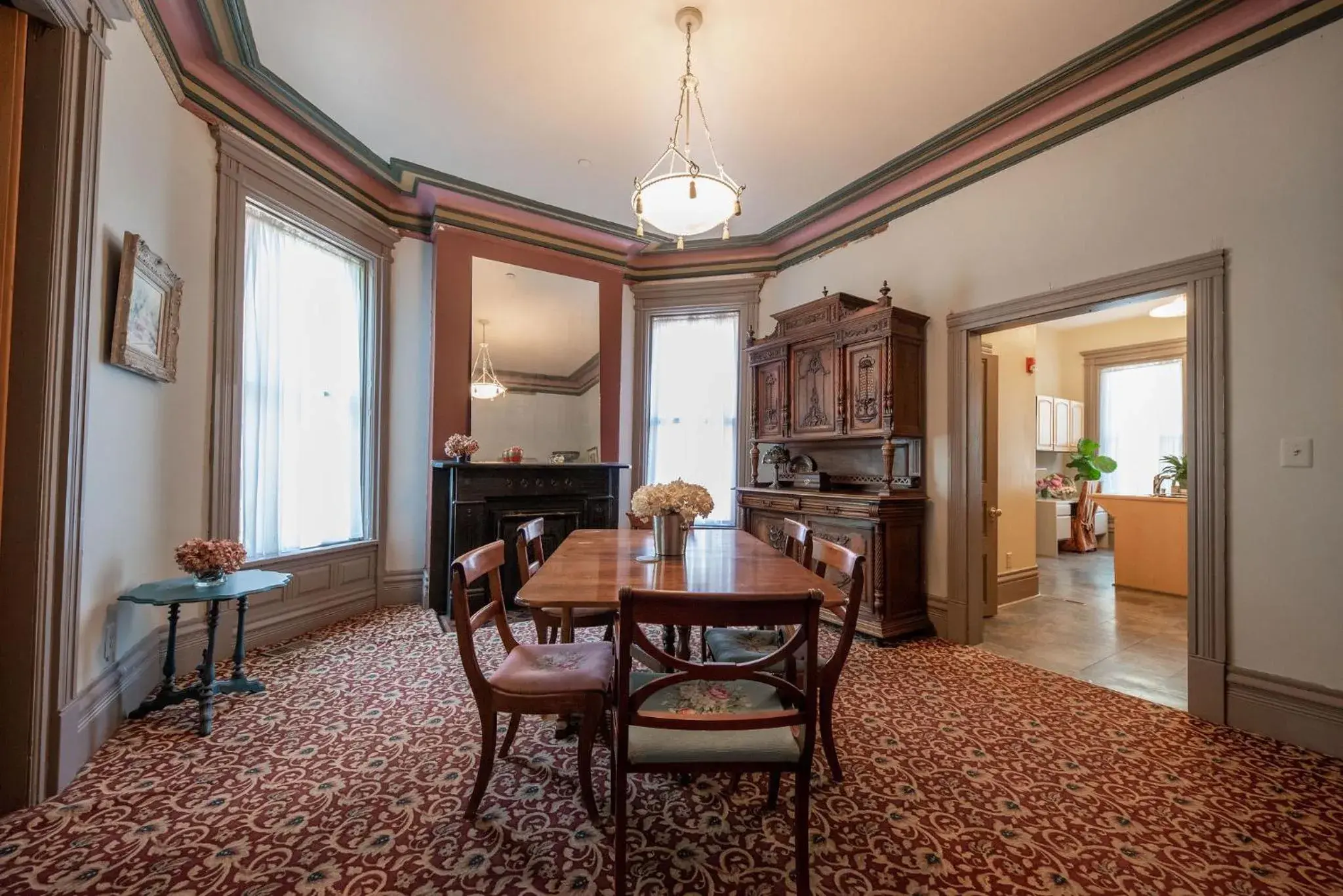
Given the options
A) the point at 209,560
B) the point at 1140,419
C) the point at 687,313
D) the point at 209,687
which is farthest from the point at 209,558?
the point at 1140,419

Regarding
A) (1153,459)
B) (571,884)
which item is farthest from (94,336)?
(1153,459)

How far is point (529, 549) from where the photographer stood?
10.1 feet

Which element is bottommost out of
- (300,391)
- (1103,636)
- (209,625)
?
(1103,636)

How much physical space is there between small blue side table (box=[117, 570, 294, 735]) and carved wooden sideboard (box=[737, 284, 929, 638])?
3.33m

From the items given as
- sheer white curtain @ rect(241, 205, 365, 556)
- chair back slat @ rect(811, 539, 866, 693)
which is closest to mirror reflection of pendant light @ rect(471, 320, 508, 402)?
sheer white curtain @ rect(241, 205, 365, 556)

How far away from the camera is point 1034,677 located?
10.6 ft

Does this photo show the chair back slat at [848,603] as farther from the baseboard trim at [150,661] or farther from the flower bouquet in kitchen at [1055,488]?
the flower bouquet in kitchen at [1055,488]

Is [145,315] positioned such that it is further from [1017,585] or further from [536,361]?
[1017,585]

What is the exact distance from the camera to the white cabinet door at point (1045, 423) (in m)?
7.62

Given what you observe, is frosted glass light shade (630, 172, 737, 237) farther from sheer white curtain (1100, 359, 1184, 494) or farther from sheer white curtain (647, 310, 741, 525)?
sheer white curtain (1100, 359, 1184, 494)

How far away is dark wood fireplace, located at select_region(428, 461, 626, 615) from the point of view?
434 centimetres

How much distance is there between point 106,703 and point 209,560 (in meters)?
0.65

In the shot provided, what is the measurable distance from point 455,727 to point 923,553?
3281 millimetres

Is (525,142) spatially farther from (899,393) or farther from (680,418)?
(899,393)
